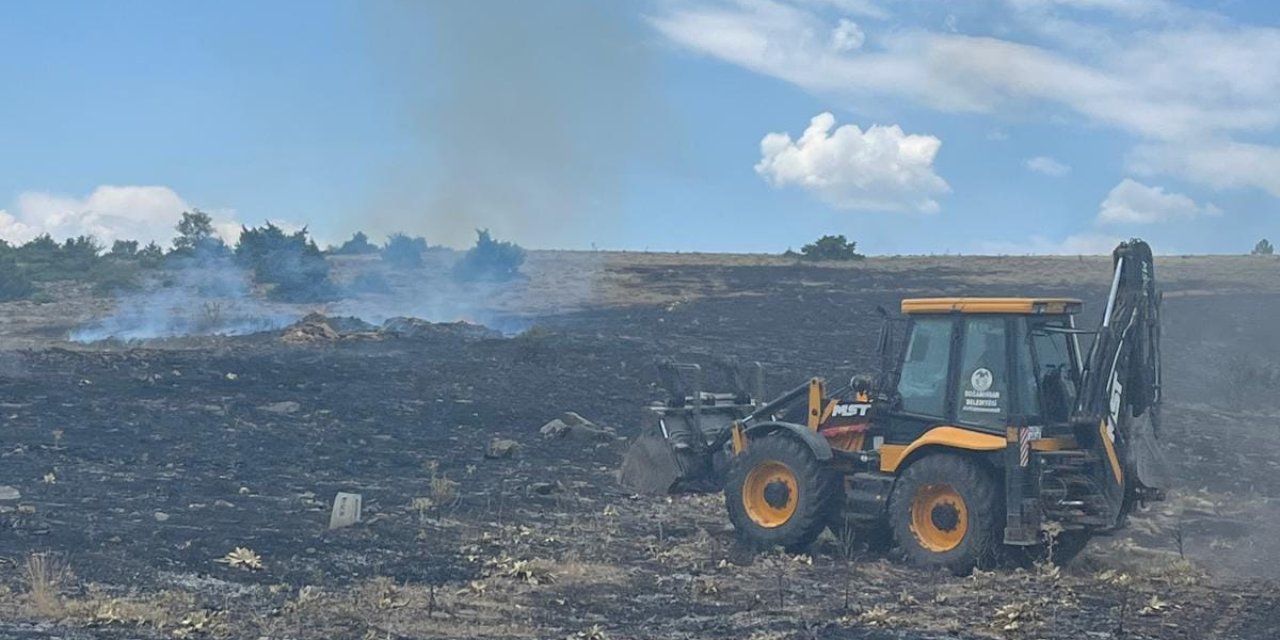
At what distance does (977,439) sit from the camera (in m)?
11.0

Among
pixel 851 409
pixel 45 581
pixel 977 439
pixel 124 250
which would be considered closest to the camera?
pixel 45 581

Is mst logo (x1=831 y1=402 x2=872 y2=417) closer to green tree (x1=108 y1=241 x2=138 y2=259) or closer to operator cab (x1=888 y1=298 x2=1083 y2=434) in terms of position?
operator cab (x1=888 y1=298 x2=1083 y2=434)

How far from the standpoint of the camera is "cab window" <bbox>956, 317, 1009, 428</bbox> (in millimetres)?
11125

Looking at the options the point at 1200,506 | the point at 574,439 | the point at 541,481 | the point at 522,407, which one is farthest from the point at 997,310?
the point at 522,407

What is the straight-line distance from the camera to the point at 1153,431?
11.9 metres

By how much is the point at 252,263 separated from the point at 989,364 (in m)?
37.1

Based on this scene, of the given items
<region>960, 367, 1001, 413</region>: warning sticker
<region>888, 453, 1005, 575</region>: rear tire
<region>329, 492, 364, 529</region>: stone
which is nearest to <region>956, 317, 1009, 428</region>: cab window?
<region>960, 367, 1001, 413</region>: warning sticker

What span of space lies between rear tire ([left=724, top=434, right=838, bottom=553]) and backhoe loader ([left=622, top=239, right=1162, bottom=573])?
0.5 inches

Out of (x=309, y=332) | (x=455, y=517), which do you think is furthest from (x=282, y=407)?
(x=309, y=332)

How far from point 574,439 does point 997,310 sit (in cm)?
901

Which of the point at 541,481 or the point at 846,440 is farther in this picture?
the point at 541,481

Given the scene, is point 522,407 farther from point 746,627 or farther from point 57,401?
point 746,627

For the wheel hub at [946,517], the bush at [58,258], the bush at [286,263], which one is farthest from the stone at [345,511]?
the bush at [58,258]

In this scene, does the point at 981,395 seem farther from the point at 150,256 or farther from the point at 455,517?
the point at 150,256
